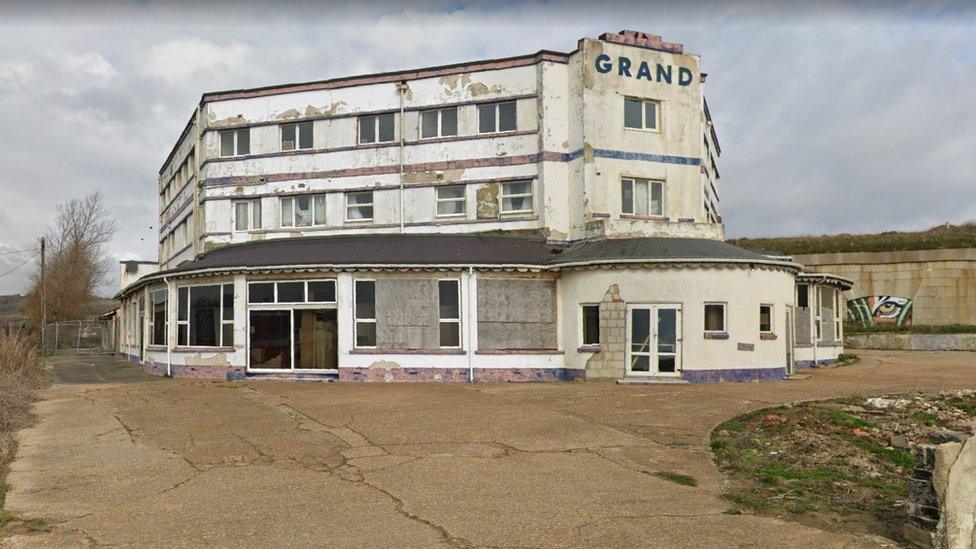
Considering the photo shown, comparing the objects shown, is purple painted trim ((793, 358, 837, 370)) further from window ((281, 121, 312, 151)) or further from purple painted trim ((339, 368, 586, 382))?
window ((281, 121, 312, 151))

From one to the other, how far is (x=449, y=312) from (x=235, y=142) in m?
12.3

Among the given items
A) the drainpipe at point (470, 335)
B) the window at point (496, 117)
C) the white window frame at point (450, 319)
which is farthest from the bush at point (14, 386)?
the window at point (496, 117)

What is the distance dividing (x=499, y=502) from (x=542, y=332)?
14569 millimetres

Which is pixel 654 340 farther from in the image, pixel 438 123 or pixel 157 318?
pixel 157 318

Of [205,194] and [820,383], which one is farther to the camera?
[205,194]

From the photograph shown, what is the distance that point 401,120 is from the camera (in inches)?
1054

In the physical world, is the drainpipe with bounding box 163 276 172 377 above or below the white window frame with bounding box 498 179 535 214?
below

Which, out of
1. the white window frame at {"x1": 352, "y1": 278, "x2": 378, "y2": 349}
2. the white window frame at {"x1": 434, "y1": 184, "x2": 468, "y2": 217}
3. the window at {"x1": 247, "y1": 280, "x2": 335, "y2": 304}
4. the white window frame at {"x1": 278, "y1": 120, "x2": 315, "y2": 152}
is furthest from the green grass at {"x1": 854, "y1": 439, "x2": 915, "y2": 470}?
the white window frame at {"x1": 278, "y1": 120, "x2": 315, "y2": 152}

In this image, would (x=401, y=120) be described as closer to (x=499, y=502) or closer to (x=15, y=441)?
(x=15, y=441)

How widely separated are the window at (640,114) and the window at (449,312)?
799 cm

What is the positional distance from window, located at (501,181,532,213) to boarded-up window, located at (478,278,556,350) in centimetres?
390

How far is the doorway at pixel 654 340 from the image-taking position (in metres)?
21.0

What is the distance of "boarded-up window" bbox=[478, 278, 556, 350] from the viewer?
73.2 feet

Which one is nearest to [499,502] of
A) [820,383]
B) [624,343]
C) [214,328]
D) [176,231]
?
[624,343]
